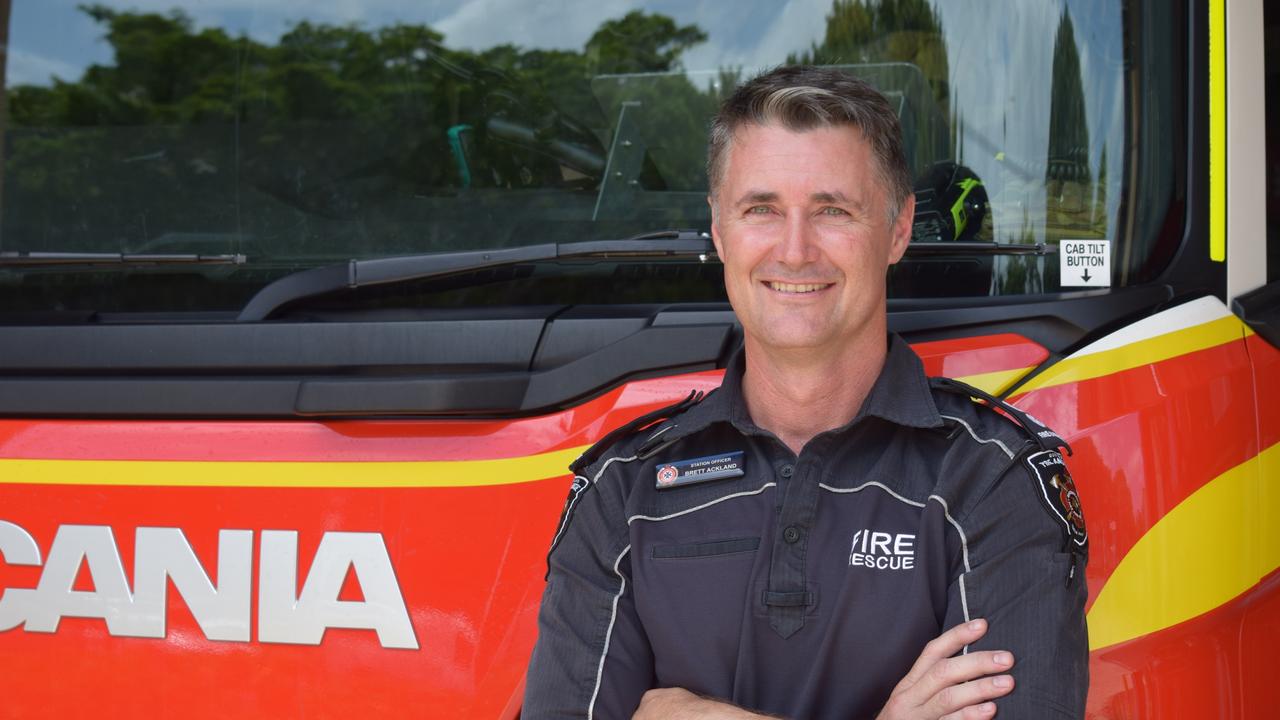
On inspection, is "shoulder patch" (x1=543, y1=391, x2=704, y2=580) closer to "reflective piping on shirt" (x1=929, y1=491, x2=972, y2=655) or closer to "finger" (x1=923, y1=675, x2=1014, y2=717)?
"reflective piping on shirt" (x1=929, y1=491, x2=972, y2=655)

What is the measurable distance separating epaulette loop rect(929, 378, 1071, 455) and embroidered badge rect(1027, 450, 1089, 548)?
0.9 inches

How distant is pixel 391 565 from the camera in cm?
206

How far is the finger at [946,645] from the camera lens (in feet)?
5.62

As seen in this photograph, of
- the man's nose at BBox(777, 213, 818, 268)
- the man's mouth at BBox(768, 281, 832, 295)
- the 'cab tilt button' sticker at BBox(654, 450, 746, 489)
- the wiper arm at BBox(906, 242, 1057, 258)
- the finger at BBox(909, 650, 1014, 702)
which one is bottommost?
the finger at BBox(909, 650, 1014, 702)

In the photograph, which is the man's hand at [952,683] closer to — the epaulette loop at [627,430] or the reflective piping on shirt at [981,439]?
the reflective piping on shirt at [981,439]

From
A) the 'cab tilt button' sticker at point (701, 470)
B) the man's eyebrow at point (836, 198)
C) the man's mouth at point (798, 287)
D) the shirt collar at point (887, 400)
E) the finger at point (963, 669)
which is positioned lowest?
the finger at point (963, 669)

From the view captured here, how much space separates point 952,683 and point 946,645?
0.05 meters

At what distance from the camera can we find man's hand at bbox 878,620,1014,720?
5.48ft

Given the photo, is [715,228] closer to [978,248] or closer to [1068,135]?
[978,248]

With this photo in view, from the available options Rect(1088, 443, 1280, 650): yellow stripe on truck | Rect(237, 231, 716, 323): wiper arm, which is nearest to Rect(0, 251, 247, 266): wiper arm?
Rect(237, 231, 716, 323): wiper arm

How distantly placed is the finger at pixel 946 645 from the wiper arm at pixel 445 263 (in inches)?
30.8

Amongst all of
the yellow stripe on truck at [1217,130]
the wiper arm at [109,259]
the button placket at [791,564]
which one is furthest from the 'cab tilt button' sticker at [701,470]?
the wiper arm at [109,259]

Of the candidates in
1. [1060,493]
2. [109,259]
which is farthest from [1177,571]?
[109,259]

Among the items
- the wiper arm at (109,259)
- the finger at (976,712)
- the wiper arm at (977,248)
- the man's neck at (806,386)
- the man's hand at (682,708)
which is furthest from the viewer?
the wiper arm at (109,259)
